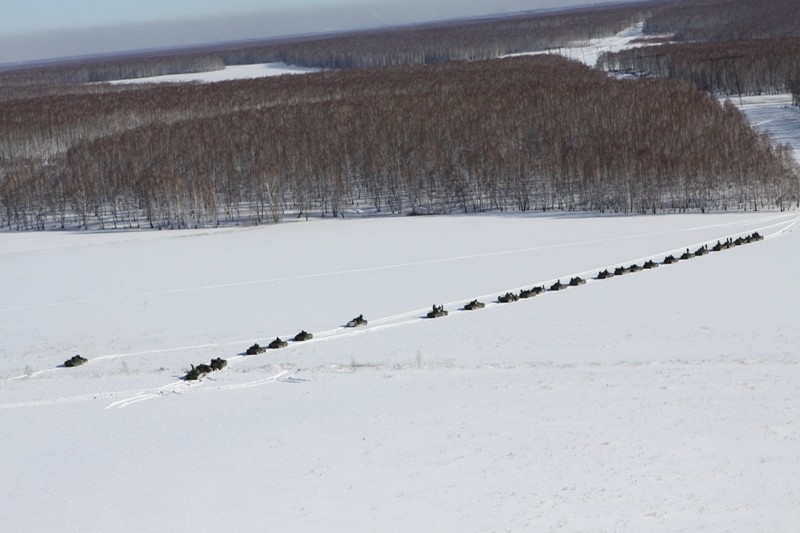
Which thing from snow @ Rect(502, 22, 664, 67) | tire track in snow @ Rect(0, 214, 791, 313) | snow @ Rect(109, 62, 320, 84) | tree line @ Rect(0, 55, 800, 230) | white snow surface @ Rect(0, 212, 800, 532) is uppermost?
snow @ Rect(109, 62, 320, 84)

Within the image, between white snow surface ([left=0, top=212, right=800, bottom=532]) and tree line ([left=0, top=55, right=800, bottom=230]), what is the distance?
1010cm

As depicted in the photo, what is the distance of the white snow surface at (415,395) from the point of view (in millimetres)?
15523

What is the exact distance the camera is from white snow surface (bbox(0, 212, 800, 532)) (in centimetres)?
1552

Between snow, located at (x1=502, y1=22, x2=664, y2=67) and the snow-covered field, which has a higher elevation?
snow, located at (x1=502, y1=22, x2=664, y2=67)

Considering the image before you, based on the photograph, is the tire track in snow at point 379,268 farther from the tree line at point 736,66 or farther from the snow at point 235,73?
the snow at point 235,73

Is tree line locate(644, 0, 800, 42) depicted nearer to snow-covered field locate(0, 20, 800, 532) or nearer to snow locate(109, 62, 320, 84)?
snow locate(109, 62, 320, 84)

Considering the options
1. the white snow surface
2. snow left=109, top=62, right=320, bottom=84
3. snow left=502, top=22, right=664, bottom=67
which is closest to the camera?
the white snow surface

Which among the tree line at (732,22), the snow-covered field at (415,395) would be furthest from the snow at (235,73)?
the snow-covered field at (415,395)

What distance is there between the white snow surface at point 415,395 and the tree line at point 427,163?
33.1ft

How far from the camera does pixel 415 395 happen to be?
20719 mm

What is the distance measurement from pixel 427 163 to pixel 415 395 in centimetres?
3678

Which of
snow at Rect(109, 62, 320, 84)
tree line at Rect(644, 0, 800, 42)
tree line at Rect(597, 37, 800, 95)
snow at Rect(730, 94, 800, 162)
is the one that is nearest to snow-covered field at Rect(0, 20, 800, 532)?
snow at Rect(730, 94, 800, 162)

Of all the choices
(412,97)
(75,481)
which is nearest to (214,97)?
(412,97)

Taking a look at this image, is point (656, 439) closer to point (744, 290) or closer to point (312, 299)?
point (744, 290)
